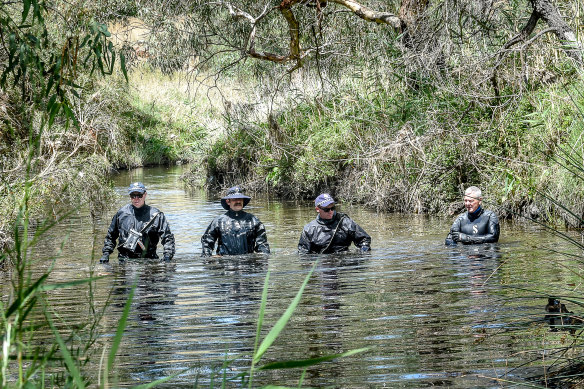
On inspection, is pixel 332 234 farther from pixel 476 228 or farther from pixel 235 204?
pixel 476 228

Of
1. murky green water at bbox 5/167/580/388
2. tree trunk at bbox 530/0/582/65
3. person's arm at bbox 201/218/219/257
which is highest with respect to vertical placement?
tree trunk at bbox 530/0/582/65

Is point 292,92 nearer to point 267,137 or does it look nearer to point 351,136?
point 267,137

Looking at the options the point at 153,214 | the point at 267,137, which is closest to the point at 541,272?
the point at 153,214

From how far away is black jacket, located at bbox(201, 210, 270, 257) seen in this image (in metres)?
13.4

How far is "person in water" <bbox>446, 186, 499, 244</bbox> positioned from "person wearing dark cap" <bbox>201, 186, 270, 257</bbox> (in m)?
3.23

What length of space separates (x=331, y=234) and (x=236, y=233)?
5.11ft

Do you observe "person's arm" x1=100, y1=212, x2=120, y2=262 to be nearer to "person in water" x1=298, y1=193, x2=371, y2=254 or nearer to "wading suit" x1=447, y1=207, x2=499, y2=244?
"person in water" x1=298, y1=193, x2=371, y2=254

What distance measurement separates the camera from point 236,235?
43.8 ft

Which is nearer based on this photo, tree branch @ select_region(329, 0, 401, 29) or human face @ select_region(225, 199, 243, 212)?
human face @ select_region(225, 199, 243, 212)

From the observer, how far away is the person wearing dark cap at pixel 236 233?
13375mm

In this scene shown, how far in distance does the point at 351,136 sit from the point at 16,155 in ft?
33.6

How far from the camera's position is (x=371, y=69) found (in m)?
21.2

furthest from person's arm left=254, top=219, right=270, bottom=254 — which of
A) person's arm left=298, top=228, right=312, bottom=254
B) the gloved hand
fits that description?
the gloved hand

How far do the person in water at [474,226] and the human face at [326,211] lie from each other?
2159mm
